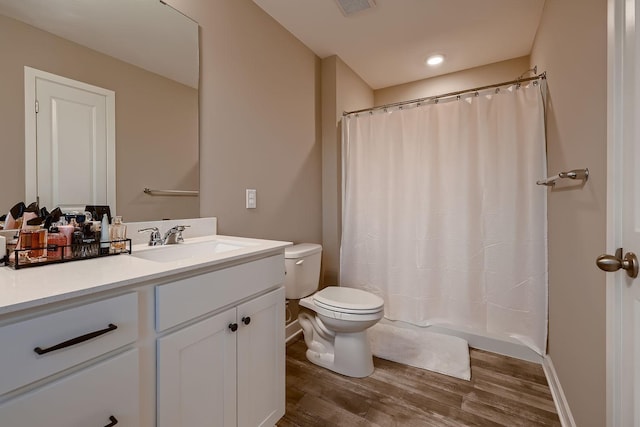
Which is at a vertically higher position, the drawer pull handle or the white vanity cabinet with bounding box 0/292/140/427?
the white vanity cabinet with bounding box 0/292/140/427

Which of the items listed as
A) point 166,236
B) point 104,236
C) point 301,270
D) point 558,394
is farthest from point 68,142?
point 558,394

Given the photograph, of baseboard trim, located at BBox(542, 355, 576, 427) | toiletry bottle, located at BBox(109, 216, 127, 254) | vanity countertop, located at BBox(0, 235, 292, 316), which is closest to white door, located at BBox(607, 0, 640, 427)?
baseboard trim, located at BBox(542, 355, 576, 427)

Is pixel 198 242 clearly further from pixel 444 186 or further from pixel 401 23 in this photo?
pixel 401 23

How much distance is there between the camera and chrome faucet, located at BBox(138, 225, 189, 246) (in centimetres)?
126

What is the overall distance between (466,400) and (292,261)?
1219mm

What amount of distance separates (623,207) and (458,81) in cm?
240

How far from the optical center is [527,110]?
1.80 m

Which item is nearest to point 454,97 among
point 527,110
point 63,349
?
point 527,110

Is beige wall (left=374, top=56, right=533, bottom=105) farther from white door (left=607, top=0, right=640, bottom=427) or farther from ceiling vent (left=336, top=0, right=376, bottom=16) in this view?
white door (left=607, top=0, right=640, bottom=427)

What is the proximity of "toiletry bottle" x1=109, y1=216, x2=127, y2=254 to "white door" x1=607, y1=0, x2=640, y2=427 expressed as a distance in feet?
4.97

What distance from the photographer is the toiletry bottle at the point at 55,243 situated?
850mm

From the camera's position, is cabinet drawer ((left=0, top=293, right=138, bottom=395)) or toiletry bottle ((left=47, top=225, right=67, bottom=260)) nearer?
cabinet drawer ((left=0, top=293, right=138, bottom=395))

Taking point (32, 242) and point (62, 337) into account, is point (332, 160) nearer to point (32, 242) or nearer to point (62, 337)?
point (32, 242)

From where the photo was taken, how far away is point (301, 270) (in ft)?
5.96
